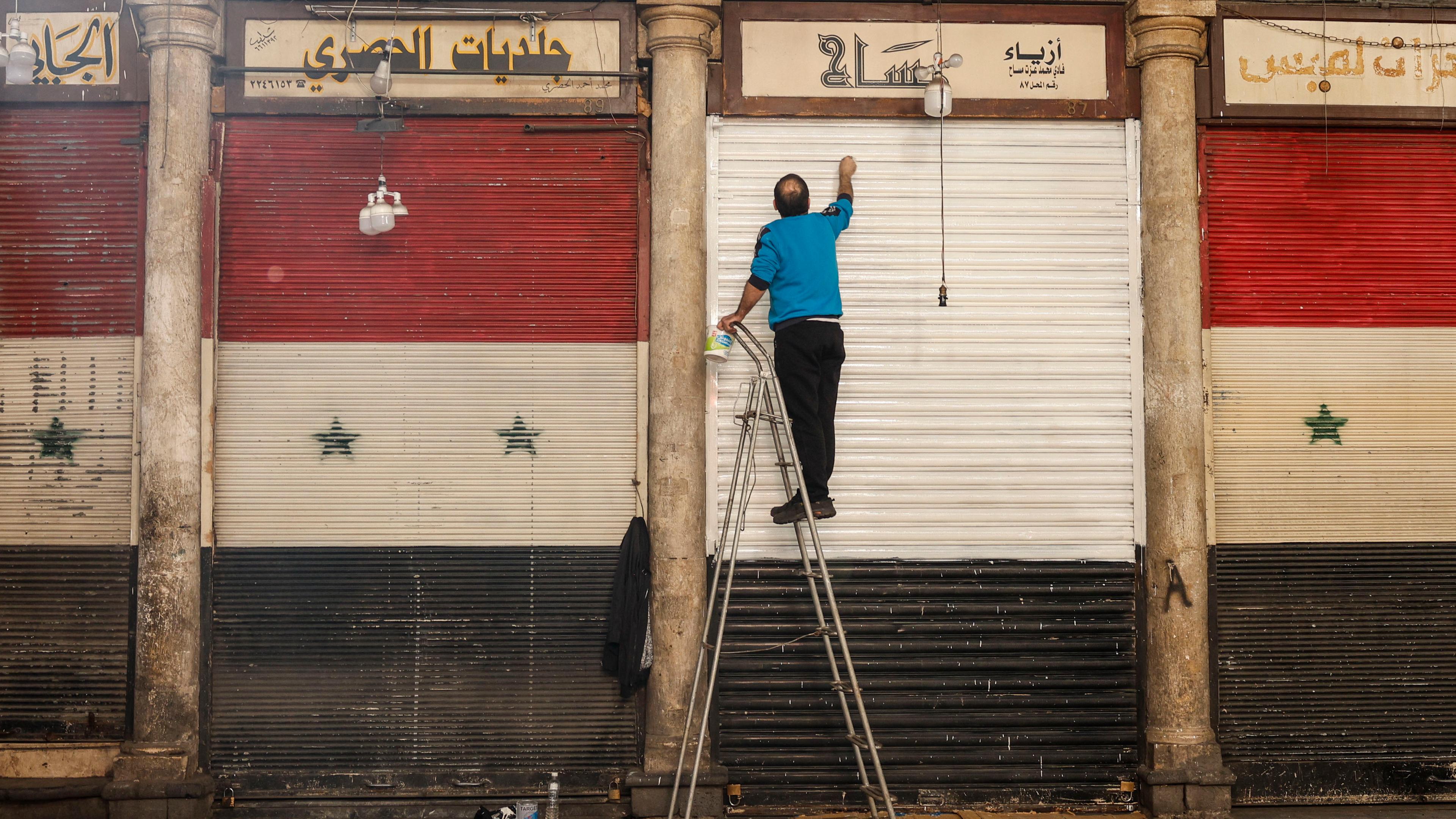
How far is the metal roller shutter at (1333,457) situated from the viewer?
5.97 metres

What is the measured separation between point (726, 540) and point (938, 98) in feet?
9.70

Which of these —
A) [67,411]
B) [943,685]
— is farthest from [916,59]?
[67,411]

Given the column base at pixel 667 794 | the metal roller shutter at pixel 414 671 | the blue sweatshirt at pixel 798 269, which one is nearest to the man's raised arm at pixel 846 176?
the blue sweatshirt at pixel 798 269

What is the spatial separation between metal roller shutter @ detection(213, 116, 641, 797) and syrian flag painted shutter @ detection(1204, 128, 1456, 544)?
3.77 metres

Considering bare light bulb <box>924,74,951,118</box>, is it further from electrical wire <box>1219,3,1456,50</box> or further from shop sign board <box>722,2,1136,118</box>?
electrical wire <box>1219,3,1456,50</box>

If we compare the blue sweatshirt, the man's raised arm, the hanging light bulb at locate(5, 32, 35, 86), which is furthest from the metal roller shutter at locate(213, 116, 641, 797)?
the man's raised arm

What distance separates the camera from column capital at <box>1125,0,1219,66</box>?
5.96 m

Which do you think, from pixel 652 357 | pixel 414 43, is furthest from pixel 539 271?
pixel 414 43

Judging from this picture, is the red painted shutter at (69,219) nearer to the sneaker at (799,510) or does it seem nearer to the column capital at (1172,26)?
the sneaker at (799,510)

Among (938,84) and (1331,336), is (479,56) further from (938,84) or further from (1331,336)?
(1331,336)

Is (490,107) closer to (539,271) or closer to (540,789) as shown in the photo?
(539,271)

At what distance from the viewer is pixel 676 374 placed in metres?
5.79

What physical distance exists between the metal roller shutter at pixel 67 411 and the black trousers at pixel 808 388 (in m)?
4.05

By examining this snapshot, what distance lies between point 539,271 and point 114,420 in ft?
9.16
